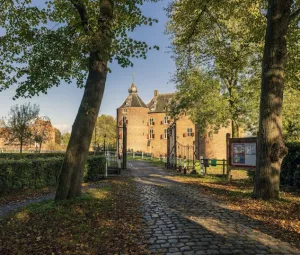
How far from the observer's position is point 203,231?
21.2 feet

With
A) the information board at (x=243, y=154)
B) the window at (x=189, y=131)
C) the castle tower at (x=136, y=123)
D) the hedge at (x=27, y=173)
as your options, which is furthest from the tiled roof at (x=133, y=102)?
the information board at (x=243, y=154)

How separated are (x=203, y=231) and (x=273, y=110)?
5491 millimetres

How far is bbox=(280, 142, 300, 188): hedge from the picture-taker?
13359mm

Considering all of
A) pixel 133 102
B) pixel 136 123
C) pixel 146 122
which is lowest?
pixel 136 123

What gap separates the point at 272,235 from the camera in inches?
247

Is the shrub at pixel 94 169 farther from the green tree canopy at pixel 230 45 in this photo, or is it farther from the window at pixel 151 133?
the window at pixel 151 133

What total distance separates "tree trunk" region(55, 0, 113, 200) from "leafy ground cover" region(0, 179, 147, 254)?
1.75 ft

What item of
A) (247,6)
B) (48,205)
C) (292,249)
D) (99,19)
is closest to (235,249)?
(292,249)

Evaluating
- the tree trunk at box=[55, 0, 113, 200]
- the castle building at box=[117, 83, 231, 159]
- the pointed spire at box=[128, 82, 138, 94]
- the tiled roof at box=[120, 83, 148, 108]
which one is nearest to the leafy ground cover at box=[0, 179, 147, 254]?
the tree trunk at box=[55, 0, 113, 200]

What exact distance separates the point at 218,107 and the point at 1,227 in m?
15.4

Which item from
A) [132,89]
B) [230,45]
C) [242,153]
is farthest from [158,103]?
[242,153]

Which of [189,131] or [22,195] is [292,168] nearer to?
[22,195]

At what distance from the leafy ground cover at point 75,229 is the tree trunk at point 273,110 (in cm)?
445

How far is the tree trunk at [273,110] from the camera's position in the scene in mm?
9953
